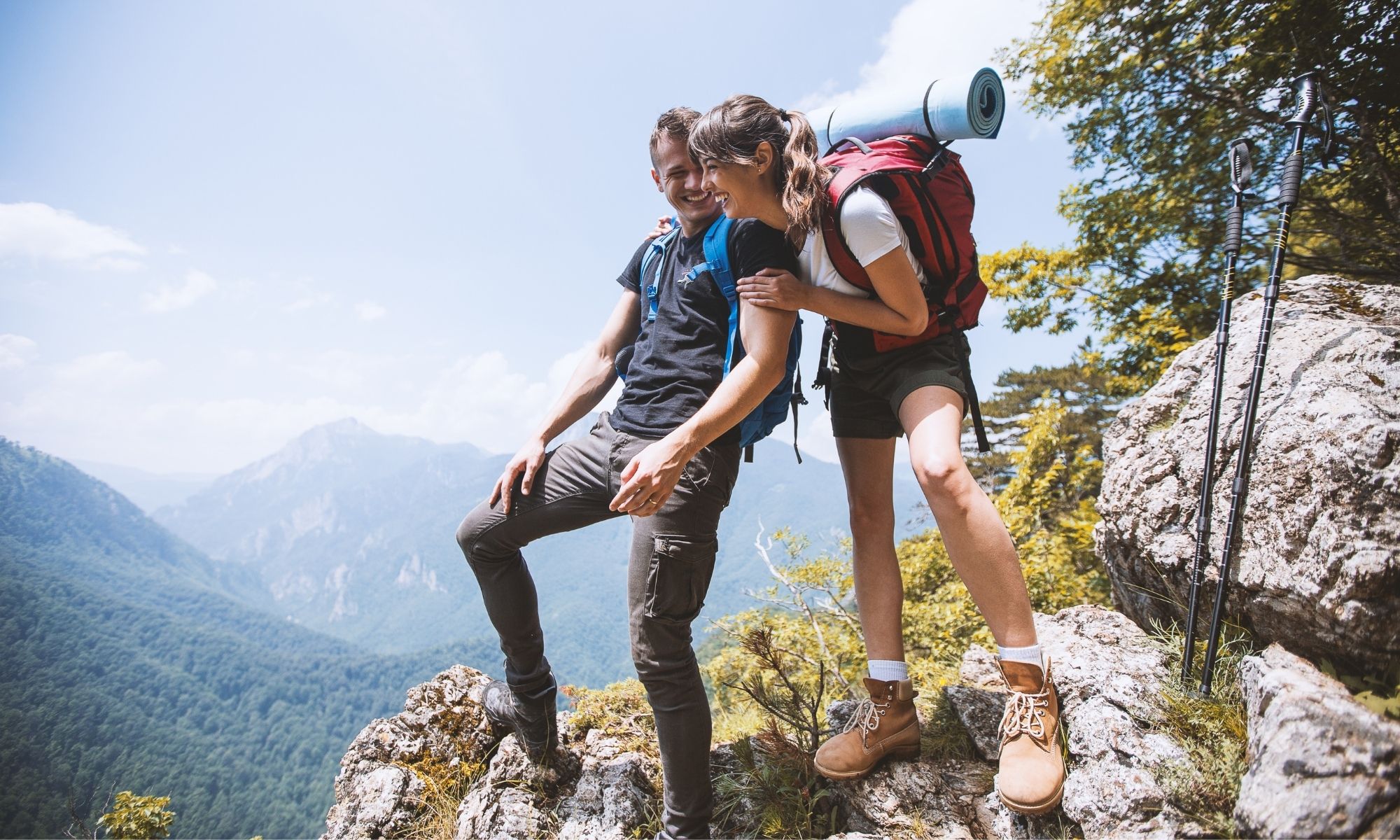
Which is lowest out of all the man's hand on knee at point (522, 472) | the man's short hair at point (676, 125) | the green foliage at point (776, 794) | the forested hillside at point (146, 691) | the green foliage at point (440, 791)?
the forested hillside at point (146, 691)

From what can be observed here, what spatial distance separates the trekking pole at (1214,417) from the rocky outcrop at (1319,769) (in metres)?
0.58

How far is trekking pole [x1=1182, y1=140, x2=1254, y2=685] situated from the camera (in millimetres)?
2635

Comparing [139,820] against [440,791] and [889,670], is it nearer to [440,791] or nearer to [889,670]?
[440,791]

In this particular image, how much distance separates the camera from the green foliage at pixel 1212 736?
6.93 ft

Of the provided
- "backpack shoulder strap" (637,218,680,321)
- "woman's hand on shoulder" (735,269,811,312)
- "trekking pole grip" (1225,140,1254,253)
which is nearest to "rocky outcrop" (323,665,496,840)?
"backpack shoulder strap" (637,218,680,321)

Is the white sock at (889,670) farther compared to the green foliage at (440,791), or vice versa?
the green foliage at (440,791)

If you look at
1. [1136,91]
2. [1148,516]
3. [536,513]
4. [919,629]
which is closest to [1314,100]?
[1148,516]

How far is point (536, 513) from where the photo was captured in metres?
3.10

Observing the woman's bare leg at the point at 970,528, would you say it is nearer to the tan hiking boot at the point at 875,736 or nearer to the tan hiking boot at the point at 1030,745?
the tan hiking boot at the point at 1030,745

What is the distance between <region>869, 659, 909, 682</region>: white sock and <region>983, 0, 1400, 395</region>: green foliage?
457cm

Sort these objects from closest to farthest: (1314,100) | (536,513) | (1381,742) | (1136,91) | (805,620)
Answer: (1381,742), (1314,100), (536,513), (1136,91), (805,620)

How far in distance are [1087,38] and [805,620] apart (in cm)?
956

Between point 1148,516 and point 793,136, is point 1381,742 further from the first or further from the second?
point 793,136

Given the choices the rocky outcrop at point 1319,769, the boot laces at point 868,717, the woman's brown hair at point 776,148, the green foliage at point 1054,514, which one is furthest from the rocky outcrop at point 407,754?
the green foliage at point 1054,514
